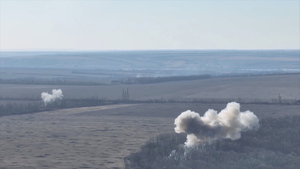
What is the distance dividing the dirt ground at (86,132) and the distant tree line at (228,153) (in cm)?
164

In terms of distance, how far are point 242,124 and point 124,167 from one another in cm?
1404

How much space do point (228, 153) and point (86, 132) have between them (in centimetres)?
1513

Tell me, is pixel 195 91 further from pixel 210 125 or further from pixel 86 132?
pixel 210 125

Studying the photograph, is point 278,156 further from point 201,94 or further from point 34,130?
point 201,94

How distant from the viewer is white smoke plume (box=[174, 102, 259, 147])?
158 feet

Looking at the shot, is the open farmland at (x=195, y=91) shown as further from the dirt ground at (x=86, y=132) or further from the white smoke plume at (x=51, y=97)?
the dirt ground at (x=86, y=132)

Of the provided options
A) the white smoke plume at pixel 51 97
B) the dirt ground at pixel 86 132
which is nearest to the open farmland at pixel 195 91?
the white smoke plume at pixel 51 97

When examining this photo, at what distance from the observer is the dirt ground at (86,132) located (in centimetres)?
4362

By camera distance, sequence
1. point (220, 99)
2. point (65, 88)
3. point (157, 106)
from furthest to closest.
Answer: point (65, 88) < point (220, 99) < point (157, 106)

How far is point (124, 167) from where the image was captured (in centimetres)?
4091

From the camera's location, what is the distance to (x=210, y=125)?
48938mm

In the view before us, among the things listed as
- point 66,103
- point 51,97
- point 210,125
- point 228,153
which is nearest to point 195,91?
point 66,103

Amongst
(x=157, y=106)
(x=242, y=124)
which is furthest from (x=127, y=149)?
(x=157, y=106)

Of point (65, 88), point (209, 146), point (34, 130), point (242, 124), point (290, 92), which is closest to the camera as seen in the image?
point (209, 146)
